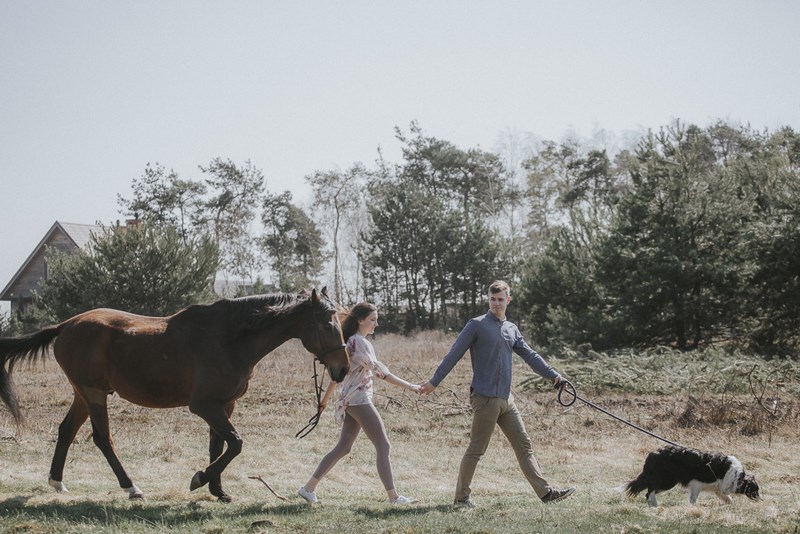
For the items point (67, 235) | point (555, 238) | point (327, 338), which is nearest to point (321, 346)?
point (327, 338)

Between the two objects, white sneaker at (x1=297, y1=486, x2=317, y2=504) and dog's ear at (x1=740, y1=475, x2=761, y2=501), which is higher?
dog's ear at (x1=740, y1=475, x2=761, y2=501)

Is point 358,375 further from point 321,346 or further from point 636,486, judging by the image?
point 636,486

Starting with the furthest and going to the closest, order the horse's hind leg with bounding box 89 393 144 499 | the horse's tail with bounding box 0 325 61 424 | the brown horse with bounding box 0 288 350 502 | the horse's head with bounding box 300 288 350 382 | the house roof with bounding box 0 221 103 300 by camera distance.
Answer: the house roof with bounding box 0 221 103 300
the horse's tail with bounding box 0 325 61 424
the horse's hind leg with bounding box 89 393 144 499
the brown horse with bounding box 0 288 350 502
the horse's head with bounding box 300 288 350 382

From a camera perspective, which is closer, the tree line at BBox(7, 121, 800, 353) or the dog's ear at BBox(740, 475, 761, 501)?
the dog's ear at BBox(740, 475, 761, 501)

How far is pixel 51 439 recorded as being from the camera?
440 inches

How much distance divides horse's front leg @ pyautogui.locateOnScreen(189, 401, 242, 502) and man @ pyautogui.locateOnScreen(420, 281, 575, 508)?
1866mm

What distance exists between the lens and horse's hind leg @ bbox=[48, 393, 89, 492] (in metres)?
7.68

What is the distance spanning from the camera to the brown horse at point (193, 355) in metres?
6.97

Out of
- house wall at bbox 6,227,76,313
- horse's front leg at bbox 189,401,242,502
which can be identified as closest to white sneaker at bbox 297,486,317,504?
horse's front leg at bbox 189,401,242,502

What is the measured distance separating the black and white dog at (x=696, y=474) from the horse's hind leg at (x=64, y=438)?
5.95 m

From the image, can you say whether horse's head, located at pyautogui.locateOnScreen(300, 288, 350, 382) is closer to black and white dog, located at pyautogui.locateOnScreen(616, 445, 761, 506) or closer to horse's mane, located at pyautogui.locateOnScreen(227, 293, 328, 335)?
horse's mane, located at pyautogui.locateOnScreen(227, 293, 328, 335)

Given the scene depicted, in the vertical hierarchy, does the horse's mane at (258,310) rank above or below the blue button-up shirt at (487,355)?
above

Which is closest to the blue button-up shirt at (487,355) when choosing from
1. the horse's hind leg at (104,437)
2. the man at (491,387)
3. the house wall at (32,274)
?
the man at (491,387)

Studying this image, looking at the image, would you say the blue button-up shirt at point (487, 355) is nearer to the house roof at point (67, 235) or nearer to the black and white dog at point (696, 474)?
the black and white dog at point (696, 474)
